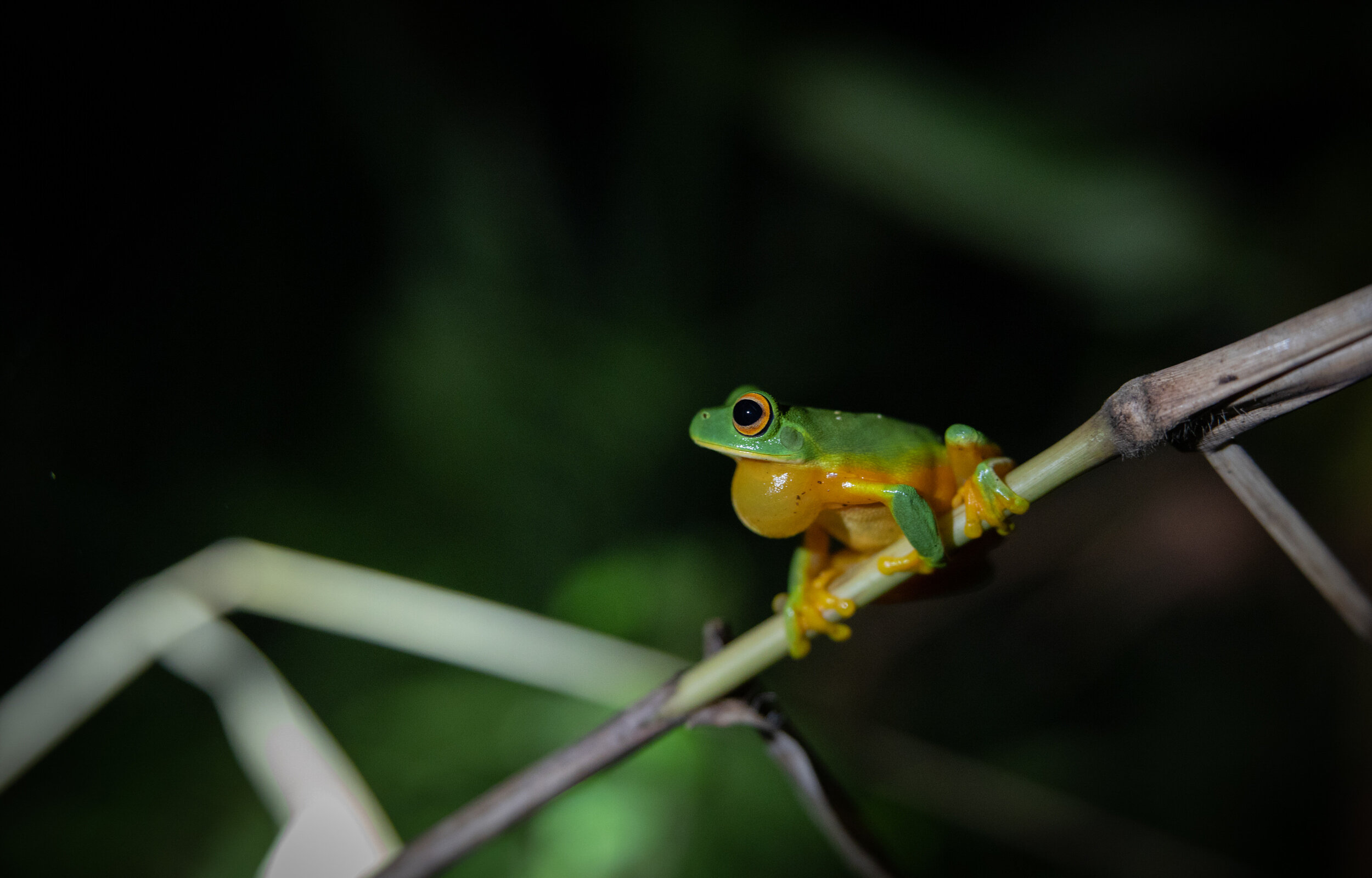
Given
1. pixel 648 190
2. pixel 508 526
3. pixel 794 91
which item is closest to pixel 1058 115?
pixel 794 91

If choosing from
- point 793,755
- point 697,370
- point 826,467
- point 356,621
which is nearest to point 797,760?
point 793,755

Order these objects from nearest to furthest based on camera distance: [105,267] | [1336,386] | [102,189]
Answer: [1336,386]
[102,189]
[105,267]

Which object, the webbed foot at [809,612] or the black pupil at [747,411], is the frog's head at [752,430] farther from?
the webbed foot at [809,612]

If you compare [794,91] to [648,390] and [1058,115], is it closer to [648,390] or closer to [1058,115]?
[1058,115]

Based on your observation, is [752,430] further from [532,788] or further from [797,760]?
[532,788]

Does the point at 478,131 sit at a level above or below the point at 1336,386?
above

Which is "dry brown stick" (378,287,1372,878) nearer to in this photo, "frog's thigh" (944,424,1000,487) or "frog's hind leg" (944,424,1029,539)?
"frog's hind leg" (944,424,1029,539)

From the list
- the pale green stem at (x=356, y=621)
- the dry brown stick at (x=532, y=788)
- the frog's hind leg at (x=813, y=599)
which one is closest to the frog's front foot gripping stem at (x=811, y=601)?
the frog's hind leg at (x=813, y=599)

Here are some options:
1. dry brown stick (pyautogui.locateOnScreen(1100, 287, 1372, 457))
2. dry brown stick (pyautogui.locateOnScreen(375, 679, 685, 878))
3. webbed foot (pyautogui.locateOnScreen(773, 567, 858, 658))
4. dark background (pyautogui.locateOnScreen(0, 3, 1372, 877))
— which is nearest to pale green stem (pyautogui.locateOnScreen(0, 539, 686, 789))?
dark background (pyautogui.locateOnScreen(0, 3, 1372, 877))
